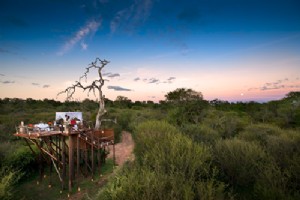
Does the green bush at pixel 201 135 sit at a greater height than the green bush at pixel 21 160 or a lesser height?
greater

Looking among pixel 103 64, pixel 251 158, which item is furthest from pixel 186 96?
pixel 251 158

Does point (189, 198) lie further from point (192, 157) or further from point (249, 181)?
point (249, 181)

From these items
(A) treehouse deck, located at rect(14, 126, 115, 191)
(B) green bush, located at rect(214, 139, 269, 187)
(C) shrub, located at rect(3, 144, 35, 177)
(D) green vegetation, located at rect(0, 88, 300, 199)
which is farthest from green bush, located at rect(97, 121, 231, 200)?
(C) shrub, located at rect(3, 144, 35, 177)

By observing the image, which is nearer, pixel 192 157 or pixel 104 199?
pixel 104 199

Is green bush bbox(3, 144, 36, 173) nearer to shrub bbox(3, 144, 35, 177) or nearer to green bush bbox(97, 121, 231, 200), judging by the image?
shrub bbox(3, 144, 35, 177)

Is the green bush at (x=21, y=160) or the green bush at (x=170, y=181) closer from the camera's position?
the green bush at (x=170, y=181)

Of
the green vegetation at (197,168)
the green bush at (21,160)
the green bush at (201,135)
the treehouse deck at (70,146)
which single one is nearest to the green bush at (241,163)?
the green vegetation at (197,168)

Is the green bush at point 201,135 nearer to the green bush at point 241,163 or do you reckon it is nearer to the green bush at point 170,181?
the green bush at point 241,163

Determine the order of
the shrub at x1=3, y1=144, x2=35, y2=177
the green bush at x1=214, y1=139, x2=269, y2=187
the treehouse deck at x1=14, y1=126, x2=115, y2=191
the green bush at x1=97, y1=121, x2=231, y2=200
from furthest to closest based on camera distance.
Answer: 1. the shrub at x1=3, y1=144, x2=35, y2=177
2. the treehouse deck at x1=14, y1=126, x2=115, y2=191
3. the green bush at x1=214, y1=139, x2=269, y2=187
4. the green bush at x1=97, y1=121, x2=231, y2=200

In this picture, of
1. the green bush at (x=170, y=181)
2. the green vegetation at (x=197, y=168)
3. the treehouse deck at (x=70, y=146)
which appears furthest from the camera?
the treehouse deck at (x=70, y=146)

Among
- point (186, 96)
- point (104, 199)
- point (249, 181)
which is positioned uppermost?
point (186, 96)

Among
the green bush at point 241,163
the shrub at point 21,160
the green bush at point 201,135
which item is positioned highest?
the green bush at point 201,135

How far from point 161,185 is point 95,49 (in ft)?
53.5

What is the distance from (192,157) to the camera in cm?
600
